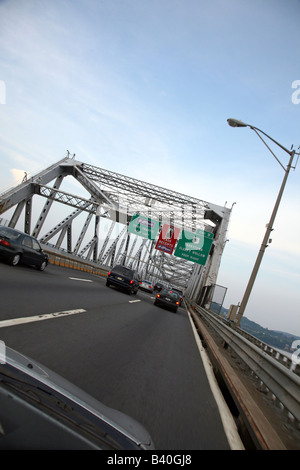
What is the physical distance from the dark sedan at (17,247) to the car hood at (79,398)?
40.4 ft

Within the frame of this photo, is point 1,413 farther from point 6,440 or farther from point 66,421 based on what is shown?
point 66,421

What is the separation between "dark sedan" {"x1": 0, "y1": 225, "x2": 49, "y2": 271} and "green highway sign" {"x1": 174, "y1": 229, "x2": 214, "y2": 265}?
1696cm

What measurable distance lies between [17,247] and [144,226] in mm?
18704

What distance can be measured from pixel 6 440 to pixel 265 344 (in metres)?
11.1

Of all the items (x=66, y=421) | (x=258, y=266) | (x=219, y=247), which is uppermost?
(x=219, y=247)

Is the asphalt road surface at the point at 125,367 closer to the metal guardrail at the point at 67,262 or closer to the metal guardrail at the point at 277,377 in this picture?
the metal guardrail at the point at 277,377

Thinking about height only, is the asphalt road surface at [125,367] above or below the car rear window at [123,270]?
below

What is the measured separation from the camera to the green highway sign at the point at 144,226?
31.2 m

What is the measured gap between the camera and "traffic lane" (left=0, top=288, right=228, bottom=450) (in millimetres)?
3586

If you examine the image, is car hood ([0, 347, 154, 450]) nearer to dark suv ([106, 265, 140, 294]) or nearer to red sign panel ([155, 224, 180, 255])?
dark suv ([106, 265, 140, 294])

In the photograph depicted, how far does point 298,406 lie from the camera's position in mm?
3539

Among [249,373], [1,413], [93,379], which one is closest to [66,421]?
[1,413]

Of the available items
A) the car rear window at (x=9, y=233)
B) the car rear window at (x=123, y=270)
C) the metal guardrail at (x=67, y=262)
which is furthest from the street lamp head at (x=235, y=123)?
the metal guardrail at (x=67, y=262)

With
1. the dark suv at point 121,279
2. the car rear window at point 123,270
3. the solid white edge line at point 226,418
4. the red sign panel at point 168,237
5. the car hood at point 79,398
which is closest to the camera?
the car hood at point 79,398
